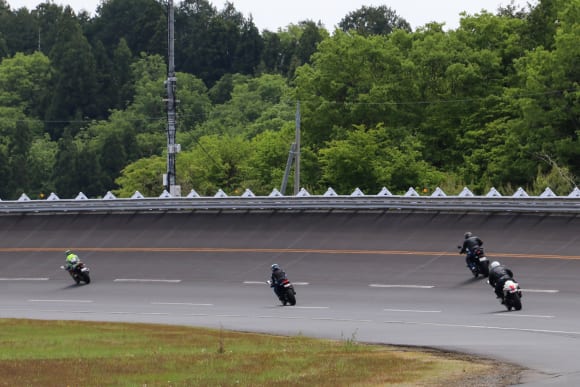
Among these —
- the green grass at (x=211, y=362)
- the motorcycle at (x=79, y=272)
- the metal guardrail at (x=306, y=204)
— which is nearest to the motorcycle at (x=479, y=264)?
the metal guardrail at (x=306, y=204)

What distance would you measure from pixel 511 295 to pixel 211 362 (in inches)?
443

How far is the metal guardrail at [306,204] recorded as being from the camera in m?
48.2

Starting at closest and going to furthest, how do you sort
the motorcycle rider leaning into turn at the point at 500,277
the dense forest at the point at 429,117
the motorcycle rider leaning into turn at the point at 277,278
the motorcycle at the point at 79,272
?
the motorcycle rider leaning into turn at the point at 500,277
the motorcycle rider leaning into turn at the point at 277,278
the motorcycle at the point at 79,272
the dense forest at the point at 429,117

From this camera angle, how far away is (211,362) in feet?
74.1

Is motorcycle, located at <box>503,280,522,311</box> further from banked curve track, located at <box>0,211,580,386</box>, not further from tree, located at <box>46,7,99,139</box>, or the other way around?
tree, located at <box>46,7,99,139</box>

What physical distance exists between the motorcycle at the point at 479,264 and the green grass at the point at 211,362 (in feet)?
38.1

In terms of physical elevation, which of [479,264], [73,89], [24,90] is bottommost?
[479,264]

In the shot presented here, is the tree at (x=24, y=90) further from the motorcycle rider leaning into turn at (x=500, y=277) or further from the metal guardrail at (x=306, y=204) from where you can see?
the motorcycle rider leaning into turn at (x=500, y=277)

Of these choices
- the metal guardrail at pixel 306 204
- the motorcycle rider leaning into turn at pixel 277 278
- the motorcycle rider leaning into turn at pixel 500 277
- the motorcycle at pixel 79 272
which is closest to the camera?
the motorcycle rider leaning into turn at pixel 500 277

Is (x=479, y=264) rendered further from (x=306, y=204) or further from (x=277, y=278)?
(x=306, y=204)

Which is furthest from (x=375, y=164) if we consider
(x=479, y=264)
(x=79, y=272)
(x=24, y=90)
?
(x=24, y=90)

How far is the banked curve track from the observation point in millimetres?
28500

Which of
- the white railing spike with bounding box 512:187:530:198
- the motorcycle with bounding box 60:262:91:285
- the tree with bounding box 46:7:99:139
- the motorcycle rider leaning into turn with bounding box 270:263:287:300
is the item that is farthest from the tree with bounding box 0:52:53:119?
the motorcycle rider leaning into turn with bounding box 270:263:287:300

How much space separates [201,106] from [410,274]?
482 ft
